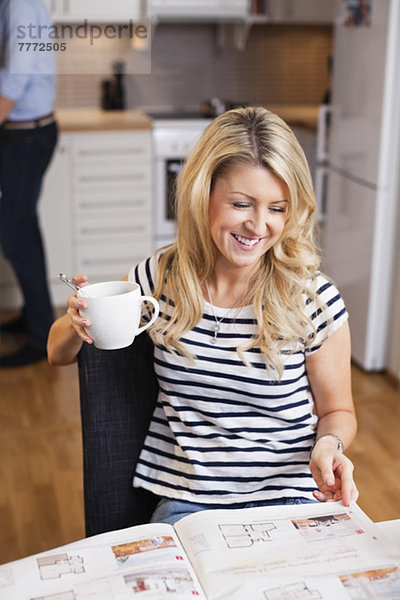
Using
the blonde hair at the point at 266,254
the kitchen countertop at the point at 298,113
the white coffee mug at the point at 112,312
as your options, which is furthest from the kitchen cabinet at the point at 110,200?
the white coffee mug at the point at 112,312

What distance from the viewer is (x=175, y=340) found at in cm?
129

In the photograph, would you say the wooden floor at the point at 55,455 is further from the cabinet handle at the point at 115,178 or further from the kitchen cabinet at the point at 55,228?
the cabinet handle at the point at 115,178

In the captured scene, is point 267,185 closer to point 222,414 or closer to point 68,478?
point 222,414

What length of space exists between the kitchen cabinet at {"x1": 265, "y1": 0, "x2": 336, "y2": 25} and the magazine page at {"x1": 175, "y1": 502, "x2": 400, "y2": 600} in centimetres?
353

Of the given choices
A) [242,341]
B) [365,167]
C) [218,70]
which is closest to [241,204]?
[242,341]

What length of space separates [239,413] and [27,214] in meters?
2.19

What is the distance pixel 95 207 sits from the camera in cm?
381

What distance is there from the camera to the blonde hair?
47.5 inches

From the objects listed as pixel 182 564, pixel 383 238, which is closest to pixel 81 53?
pixel 383 238

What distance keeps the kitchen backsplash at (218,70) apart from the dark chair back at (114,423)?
126 inches

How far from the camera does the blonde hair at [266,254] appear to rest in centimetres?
121

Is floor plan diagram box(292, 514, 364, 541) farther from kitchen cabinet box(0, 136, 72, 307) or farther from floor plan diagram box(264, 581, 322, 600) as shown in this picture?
kitchen cabinet box(0, 136, 72, 307)

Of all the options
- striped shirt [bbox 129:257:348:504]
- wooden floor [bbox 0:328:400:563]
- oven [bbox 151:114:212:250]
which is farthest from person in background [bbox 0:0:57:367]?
striped shirt [bbox 129:257:348:504]

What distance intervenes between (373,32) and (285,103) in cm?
170
